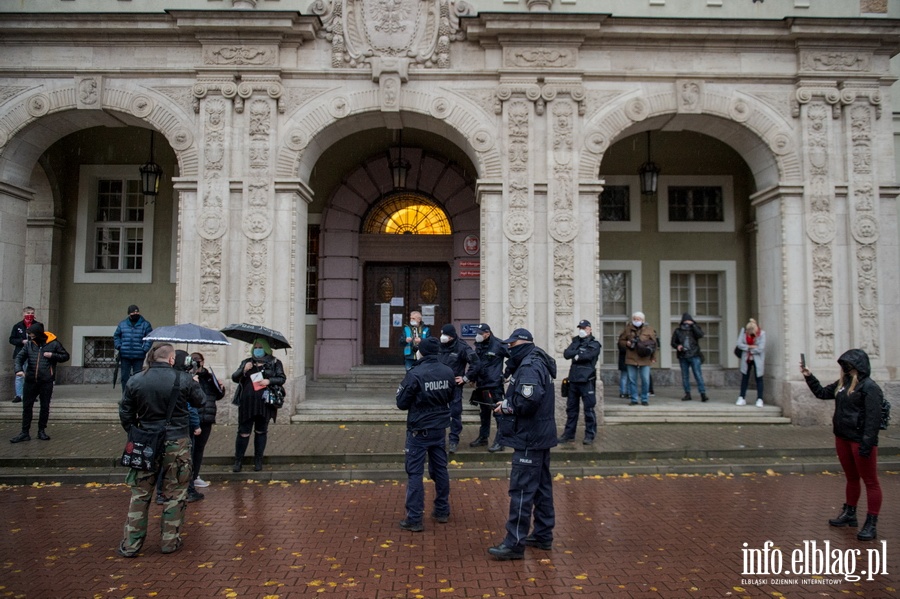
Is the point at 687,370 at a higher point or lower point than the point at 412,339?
lower

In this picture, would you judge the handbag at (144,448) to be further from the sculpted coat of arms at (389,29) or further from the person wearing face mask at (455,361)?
the sculpted coat of arms at (389,29)

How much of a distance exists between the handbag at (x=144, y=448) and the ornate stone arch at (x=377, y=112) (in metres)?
7.63

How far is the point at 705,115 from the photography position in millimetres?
12703

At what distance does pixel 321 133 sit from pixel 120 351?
598 centimetres

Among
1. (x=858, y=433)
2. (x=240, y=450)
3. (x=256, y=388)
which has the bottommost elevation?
(x=240, y=450)

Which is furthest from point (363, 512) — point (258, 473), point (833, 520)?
point (833, 520)

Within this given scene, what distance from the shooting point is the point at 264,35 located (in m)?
12.2

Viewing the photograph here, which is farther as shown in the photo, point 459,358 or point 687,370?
point 687,370

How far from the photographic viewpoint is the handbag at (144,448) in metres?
5.55

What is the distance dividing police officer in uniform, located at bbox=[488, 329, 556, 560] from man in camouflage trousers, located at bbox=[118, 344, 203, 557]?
293 cm

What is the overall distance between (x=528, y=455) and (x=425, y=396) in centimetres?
131

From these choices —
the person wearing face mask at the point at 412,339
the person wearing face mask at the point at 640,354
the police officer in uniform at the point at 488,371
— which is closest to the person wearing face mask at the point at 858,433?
the police officer in uniform at the point at 488,371

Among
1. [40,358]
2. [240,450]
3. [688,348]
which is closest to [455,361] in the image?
[240,450]

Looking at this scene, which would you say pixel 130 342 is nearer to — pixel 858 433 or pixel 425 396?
pixel 425 396
